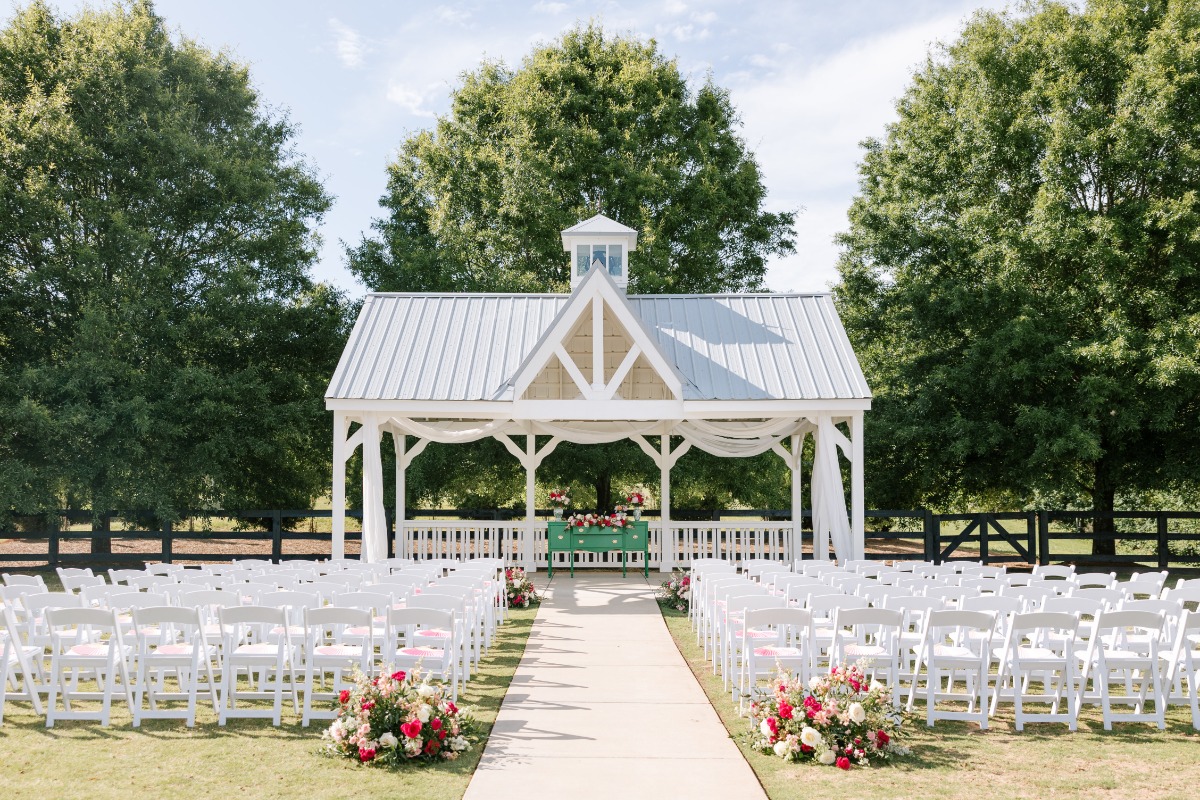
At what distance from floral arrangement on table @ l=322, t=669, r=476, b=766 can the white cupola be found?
14453 mm

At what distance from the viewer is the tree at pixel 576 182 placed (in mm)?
28078

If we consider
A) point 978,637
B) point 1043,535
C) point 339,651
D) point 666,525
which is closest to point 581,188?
point 666,525

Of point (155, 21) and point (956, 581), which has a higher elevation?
point (155, 21)

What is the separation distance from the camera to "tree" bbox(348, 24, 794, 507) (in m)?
27.9

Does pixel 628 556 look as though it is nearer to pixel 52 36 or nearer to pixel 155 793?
pixel 155 793

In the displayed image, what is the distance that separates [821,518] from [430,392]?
7775 millimetres

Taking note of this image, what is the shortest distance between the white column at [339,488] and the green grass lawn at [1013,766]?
9970 millimetres

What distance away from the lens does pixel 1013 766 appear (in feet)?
22.9

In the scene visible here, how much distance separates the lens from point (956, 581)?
1176cm

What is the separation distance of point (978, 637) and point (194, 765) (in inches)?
287

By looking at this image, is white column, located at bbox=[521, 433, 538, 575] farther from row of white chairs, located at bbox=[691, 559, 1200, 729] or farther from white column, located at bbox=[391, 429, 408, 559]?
row of white chairs, located at bbox=[691, 559, 1200, 729]

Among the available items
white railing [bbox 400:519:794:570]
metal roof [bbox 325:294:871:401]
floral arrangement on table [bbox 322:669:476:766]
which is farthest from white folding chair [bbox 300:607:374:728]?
white railing [bbox 400:519:794:570]

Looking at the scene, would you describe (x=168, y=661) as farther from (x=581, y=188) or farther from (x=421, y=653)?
(x=581, y=188)

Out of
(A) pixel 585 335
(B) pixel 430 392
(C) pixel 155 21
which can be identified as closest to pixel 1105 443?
(A) pixel 585 335
